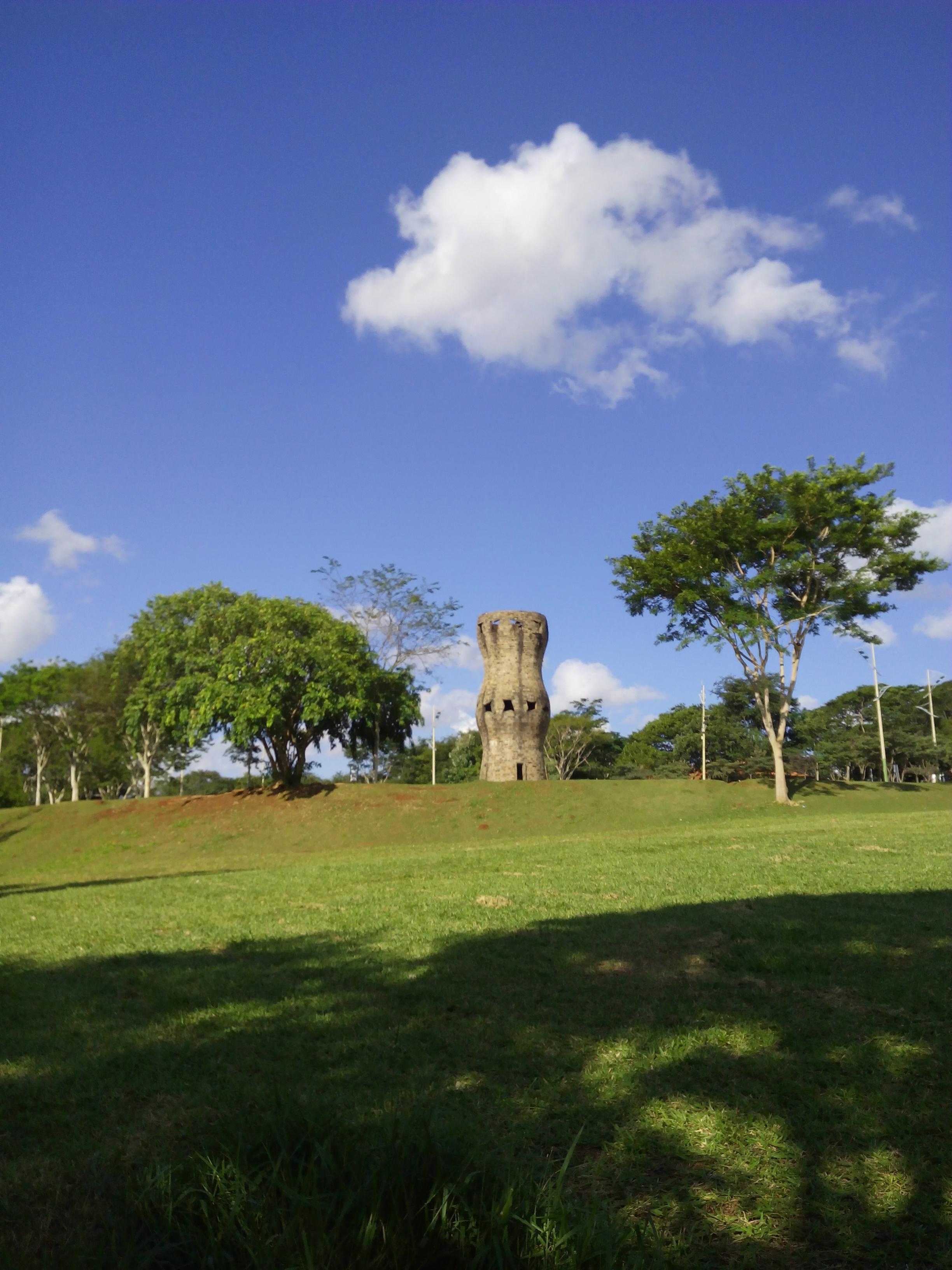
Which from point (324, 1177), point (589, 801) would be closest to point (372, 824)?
point (589, 801)

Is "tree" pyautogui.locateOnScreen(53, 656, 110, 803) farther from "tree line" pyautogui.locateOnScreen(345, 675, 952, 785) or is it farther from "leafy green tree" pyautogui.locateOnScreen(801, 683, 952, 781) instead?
"leafy green tree" pyautogui.locateOnScreen(801, 683, 952, 781)

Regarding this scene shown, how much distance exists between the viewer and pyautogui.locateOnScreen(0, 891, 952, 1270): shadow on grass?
11.0ft

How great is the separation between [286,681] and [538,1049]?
112ft

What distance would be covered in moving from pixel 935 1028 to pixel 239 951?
18.7 feet

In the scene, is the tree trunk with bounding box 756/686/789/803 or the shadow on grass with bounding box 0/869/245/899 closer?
the shadow on grass with bounding box 0/869/245/899

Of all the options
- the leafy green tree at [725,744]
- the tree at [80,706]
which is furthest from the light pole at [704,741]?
the tree at [80,706]

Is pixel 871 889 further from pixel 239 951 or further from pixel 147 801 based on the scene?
pixel 147 801

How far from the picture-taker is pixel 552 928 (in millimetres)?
7996

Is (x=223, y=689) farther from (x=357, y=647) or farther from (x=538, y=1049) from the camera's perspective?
(x=538, y=1049)

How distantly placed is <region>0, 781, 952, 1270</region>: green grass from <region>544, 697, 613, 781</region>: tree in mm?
58517

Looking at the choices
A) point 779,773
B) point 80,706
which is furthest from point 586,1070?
point 80,706

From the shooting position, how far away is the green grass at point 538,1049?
3.30m

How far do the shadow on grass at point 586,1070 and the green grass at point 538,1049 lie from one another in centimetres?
2

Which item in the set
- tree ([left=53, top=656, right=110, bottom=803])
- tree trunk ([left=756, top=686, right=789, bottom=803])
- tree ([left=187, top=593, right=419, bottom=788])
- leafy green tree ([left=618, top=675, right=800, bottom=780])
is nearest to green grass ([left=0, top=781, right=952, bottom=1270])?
tree trunk ([left=756, top=686, right=789, bottom=803])
